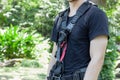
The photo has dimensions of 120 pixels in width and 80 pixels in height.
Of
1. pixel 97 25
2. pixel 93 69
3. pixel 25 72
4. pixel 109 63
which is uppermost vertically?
pixel 97 25

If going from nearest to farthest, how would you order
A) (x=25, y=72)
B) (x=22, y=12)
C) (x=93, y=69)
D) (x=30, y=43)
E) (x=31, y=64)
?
(x=93, y=69) < (x=25, y=72) < (x=31, y=64) < (x=30, y=43) < (x=22, y=12)

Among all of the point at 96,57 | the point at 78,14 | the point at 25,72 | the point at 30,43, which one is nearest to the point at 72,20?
the point at 78,14

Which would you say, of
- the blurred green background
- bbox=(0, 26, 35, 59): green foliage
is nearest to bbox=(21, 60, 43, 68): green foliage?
the blurred green background

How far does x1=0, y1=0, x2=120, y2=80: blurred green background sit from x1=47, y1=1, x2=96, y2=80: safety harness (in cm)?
460

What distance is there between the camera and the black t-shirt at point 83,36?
2.09 meters

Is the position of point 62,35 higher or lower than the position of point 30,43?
higher

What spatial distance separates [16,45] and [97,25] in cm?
924

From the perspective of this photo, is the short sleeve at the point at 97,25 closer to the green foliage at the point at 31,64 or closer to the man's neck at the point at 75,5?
the man's neck at the point at 75,5

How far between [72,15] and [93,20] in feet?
0.63

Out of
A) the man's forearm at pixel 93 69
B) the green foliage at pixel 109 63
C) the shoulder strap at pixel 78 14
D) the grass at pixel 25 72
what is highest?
the shoulder strap at pixel 78 14

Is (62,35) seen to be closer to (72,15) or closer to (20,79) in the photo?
(72,15)

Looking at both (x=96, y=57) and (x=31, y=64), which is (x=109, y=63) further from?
(x=96, y=57)

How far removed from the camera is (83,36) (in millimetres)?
2150

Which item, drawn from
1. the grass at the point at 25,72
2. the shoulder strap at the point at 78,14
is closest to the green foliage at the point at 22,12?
the grass at the point at 25,72
